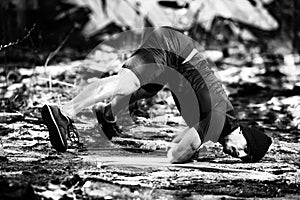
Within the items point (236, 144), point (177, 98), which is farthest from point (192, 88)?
point (236, 144)

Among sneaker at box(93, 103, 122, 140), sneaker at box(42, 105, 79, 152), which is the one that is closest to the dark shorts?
sneaker at box(93, 103, 122, 140)

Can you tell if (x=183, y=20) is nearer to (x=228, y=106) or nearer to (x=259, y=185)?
(x=228, y=106)

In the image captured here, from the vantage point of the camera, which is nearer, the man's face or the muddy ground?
the muddy ground

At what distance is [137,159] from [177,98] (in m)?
0.37

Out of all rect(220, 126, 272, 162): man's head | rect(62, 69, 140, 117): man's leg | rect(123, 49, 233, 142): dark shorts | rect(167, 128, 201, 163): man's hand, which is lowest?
rect(220, 126, 272, 162): man's head

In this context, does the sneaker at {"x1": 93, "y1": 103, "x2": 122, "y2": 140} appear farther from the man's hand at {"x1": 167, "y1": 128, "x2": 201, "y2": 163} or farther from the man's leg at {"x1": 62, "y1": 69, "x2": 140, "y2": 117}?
the man's hand at {"x1": 167, "y1": 128, "x2": 201, "y2": 163}

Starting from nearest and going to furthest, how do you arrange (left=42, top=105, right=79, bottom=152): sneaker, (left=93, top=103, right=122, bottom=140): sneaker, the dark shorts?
1. (left=42, top=105, right=79, bottom=152): sneaker
2. the dark shorts
3. (left=93, top=103, right=122, bottom=140): sneaker

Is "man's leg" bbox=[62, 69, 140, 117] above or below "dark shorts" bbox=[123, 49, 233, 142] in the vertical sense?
above

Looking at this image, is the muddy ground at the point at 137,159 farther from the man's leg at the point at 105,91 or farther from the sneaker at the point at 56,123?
the man's leg at the point at 105,91

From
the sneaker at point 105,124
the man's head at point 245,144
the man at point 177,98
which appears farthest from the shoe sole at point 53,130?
the man's head at point 245,144

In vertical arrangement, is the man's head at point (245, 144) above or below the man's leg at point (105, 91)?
below

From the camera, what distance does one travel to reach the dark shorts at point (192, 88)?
2.57 m

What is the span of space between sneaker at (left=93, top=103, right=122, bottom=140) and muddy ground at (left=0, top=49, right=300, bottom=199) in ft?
0.14

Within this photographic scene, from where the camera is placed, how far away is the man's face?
262 centimetres
